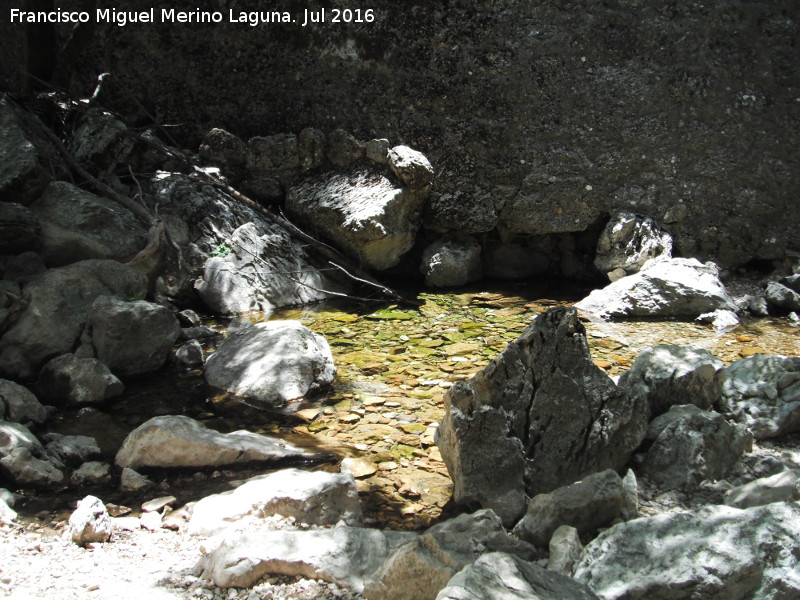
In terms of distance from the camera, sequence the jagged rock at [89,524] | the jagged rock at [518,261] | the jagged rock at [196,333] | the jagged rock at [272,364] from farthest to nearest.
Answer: the jagged rock at [518,261], the jagged rock at [196,333], the jagged rock at [272,364], the jagged rock at [89,524]

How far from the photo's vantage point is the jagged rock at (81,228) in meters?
4.92

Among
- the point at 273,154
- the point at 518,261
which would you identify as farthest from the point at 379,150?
the point at 518,261

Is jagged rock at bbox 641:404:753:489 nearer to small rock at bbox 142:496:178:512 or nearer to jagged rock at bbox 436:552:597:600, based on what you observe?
jagged rock at bbox 436:552:597:600

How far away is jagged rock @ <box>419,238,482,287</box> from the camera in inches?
255

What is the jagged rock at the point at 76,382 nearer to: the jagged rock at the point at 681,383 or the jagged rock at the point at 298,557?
the jagged rock at the point at 298,557

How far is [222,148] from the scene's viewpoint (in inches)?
260

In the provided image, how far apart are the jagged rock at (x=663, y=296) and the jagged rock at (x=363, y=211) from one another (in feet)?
6.20

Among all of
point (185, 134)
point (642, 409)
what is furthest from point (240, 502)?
point (185, 134)

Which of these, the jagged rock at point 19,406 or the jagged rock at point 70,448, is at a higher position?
the jagged rock at point 19,406

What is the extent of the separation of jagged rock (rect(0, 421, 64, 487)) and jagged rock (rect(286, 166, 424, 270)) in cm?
372

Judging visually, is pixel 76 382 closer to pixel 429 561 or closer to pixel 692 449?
pixel 429 561

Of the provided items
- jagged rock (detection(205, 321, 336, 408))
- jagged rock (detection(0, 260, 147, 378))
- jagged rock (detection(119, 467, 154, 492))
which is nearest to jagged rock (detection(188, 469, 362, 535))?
jagged rock (detection(119, 467, 154, 492))

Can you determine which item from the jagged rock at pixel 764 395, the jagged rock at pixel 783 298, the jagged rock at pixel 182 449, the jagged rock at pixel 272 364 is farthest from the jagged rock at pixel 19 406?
the jagged rock at pixel 783 298

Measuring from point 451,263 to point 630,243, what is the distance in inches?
68.1
